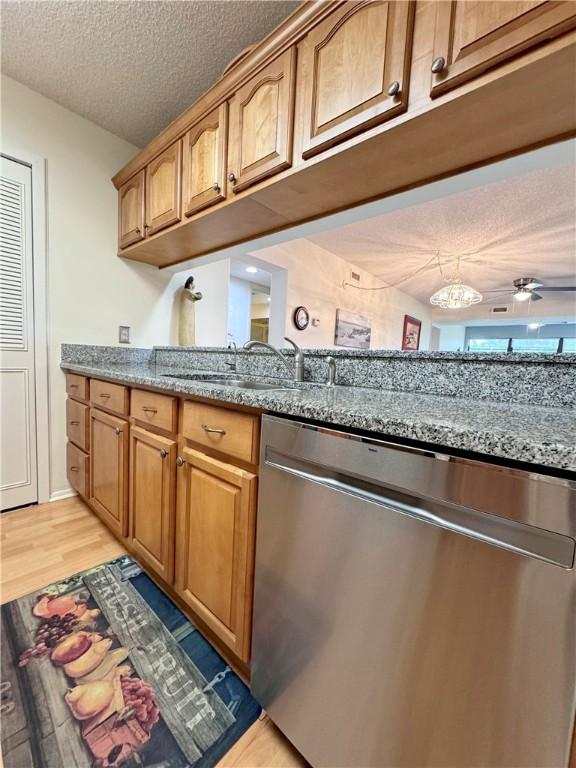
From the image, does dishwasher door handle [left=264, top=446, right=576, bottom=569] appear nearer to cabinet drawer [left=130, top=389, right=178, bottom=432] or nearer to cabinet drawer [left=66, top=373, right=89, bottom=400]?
cabinet drawer [left=130, top=389, right=178, bottom=432]

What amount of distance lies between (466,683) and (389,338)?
5.01 metres

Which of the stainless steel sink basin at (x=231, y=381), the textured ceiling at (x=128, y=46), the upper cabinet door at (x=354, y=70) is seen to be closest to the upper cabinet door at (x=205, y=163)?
the textured ceiling at (x=128, y=46)

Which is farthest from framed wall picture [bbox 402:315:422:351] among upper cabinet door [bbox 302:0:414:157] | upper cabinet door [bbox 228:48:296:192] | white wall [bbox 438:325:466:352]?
upper cabinet door [bbox 302:0:414:157]

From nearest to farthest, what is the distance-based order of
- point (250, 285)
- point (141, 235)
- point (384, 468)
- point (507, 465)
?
point (507, 465)
point (384, 468)
point (141, 235)
point (250, 285)

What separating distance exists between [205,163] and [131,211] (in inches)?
34.0

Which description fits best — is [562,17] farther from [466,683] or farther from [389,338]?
[389,338]

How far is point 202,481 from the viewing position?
1.02 meters

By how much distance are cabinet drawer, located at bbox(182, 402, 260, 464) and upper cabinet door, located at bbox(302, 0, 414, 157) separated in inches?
36.9

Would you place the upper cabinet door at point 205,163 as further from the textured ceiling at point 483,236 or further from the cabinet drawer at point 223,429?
the textured ceiling at point 483,236

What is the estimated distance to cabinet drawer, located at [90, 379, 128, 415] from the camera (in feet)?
4.78

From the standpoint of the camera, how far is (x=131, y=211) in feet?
6.83

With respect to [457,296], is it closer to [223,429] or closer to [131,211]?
[131,211]

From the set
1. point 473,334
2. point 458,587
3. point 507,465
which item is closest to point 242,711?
point 458,587

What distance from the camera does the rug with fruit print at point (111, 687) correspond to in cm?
81
